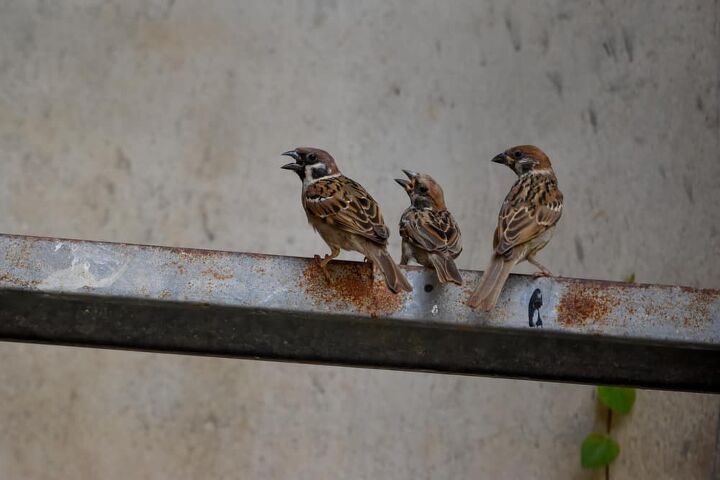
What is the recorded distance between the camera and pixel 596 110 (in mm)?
4898

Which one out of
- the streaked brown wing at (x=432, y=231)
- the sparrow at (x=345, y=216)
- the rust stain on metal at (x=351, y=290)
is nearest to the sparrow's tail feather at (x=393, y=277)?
the rust stain on metal at (x=351, y=290)

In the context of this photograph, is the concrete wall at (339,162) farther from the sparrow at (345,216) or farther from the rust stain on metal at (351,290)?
the rust stain on metal at (351,290)

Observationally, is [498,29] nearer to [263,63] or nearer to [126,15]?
[263,63]

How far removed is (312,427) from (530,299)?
7.99 ft

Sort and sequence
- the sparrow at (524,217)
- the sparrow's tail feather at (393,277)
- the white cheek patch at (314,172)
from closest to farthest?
the sparrow's tail feather at (393,277) < the sparrow at (524,217) < the white cheek patch at (314,172)

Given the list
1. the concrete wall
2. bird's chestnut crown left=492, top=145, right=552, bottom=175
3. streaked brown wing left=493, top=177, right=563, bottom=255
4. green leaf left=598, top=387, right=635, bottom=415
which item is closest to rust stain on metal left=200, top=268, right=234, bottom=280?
streaked brown wing left=493, top=177, right=563, bottom=255

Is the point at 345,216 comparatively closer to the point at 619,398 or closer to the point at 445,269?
the point at 445,269

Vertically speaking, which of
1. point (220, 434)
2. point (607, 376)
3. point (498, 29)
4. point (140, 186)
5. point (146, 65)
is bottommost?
point (220, 434)

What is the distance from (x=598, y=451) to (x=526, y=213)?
5.37 ft

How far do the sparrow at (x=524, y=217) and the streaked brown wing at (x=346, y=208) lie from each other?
1.11ft

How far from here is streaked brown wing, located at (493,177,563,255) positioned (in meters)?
3.21

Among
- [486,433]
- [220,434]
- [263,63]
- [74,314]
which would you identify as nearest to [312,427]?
[220,434]

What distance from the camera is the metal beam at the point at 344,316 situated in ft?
7.79

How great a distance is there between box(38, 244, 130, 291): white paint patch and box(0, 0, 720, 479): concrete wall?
2.38 m
